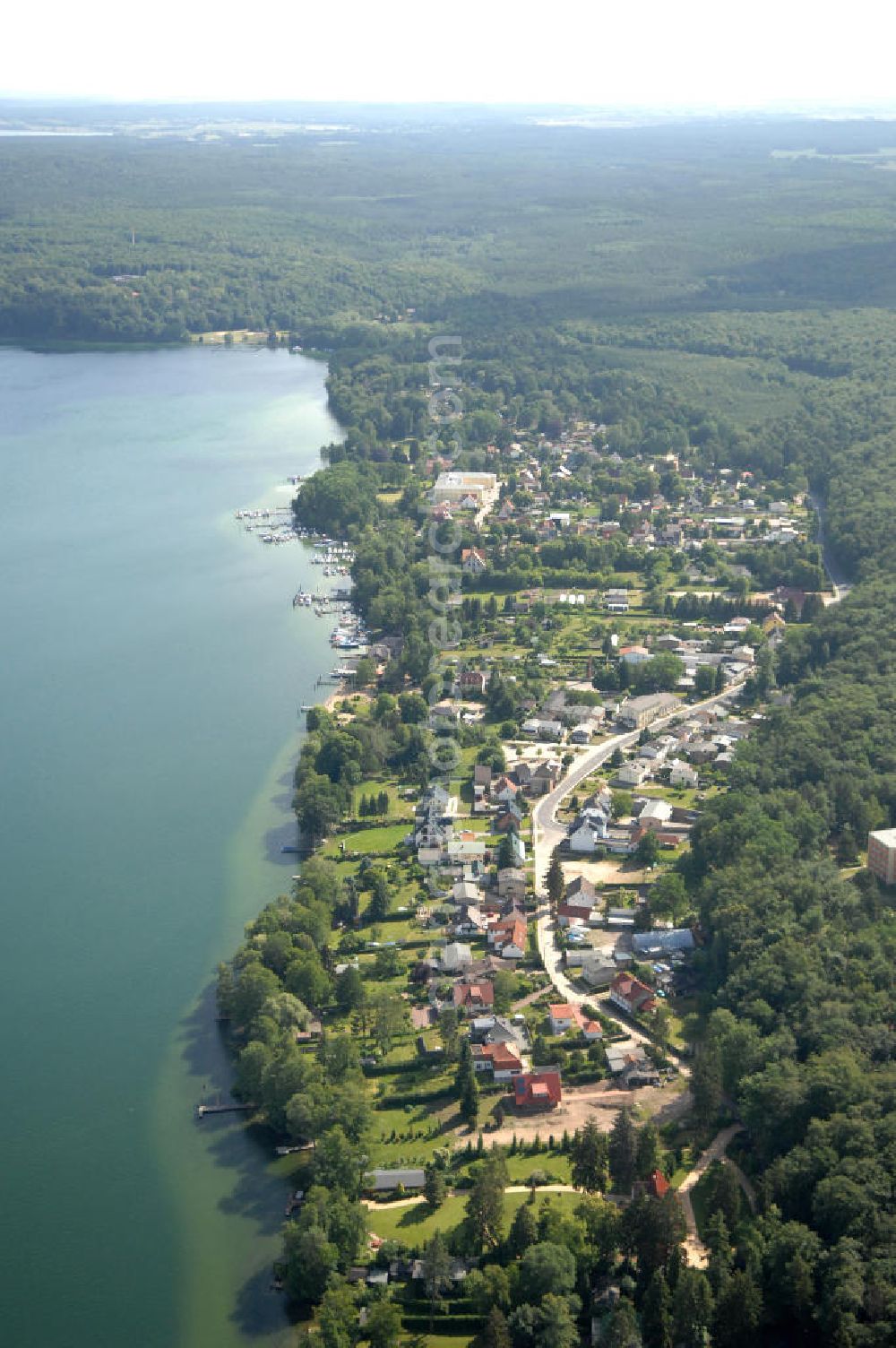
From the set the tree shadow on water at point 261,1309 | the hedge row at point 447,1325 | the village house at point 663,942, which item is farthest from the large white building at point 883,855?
the tree shadow on water at point 261,1309

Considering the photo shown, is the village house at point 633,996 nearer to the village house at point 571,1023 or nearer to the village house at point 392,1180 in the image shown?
the village house at point 571,1023

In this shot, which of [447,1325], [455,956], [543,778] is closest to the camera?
[447,1325]

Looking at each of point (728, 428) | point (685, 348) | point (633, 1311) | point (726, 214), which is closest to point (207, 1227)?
point (633, 1311)

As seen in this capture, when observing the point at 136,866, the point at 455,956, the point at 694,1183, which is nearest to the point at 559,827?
the point at 455,956

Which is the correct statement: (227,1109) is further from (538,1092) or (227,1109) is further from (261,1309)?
(538,1092)

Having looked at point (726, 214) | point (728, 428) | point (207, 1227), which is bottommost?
point (207, 1227)

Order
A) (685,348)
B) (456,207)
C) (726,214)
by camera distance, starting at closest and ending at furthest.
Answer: (685,348), (726,214), (456,207)

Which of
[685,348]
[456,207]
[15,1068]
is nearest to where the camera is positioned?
[15,1068]

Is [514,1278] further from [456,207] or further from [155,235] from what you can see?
[456,207]
